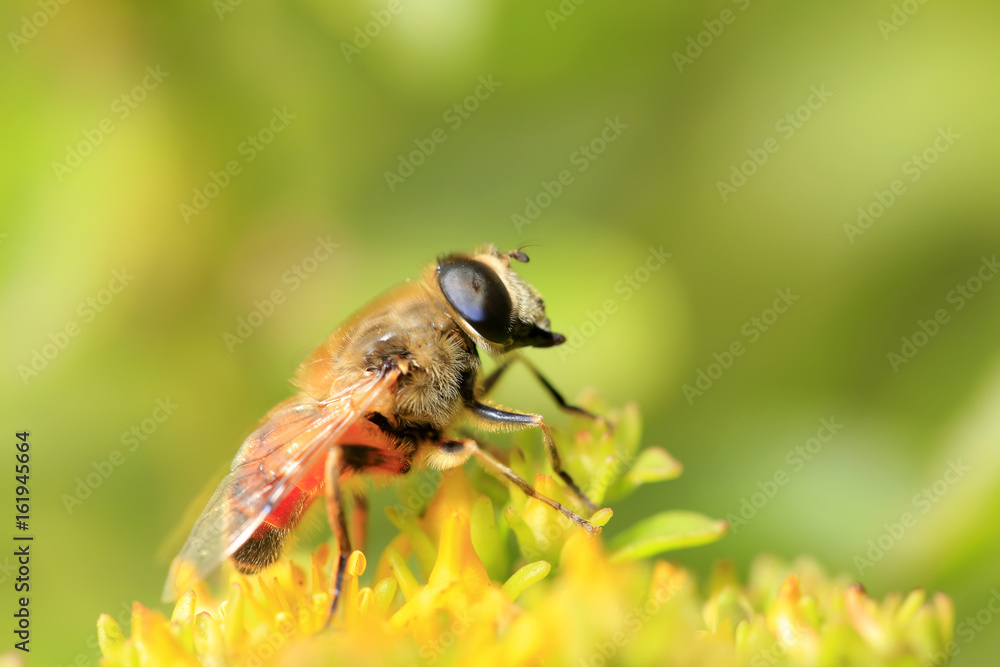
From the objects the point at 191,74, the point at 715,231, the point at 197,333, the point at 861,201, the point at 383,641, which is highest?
the point at 861,201

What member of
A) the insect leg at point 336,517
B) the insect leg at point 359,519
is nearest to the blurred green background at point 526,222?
the insect leg at point 359,519

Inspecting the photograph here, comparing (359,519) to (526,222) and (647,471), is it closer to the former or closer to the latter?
(647,471)

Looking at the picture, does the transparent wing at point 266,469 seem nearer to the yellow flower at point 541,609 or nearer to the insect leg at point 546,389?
the yellow flower at point 541,609

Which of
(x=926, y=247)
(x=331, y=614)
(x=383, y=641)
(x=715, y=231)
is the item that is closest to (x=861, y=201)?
(x=926, y=247)

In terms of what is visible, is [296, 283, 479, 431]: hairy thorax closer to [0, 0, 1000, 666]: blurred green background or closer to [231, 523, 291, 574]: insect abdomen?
Answer: [231, 523, 291, 574]: insect abdomen

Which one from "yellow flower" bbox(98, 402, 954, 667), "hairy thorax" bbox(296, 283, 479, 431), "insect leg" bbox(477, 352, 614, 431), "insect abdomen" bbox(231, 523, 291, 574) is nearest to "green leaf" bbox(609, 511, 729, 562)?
"yellow flower" bbox(98, 402, 954, 667)

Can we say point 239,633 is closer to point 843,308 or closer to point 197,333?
point 197,333

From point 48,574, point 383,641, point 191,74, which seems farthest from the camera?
point 191,74
